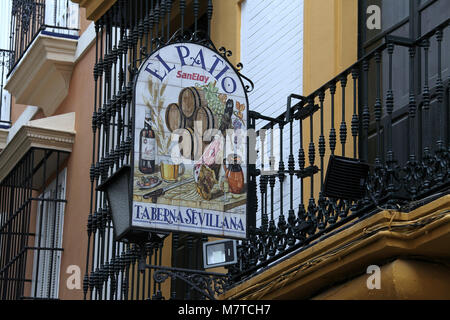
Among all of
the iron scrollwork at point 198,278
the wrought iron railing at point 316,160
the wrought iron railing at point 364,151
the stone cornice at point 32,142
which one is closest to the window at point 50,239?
the stone cornice at point 32,142

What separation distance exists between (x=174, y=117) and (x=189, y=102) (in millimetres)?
178

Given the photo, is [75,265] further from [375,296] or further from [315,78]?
[375,296]

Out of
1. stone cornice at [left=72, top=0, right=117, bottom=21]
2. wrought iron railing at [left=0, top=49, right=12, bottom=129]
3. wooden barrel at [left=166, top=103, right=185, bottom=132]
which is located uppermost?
wrought iron railing at [left=0, top=49, right=12, bottom=129]

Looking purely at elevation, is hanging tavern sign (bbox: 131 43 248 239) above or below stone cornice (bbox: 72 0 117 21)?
below

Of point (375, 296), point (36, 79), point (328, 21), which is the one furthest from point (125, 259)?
point (36, 79)

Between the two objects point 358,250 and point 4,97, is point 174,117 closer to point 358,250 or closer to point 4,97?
point 358,250

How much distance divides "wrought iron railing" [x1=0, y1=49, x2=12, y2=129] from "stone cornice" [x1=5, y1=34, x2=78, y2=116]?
92 centimetres

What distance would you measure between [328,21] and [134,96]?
1961 millimetres

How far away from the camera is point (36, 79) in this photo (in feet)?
53.3

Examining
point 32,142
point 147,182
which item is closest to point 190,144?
point 147,182

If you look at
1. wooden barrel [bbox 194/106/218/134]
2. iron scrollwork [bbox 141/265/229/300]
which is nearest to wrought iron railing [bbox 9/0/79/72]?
wooden barrel [bbox 194/106/218/134]

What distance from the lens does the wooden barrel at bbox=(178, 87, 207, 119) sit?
976cm

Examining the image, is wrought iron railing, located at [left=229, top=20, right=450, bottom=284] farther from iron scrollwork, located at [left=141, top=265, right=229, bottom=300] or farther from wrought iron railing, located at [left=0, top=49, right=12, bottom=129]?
wrought iron railing, located at [left=0, top=49, right=12, bottom=129]

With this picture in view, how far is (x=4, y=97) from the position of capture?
19.0 meters
